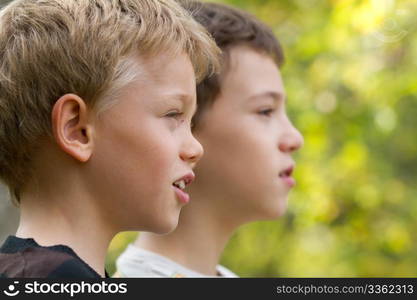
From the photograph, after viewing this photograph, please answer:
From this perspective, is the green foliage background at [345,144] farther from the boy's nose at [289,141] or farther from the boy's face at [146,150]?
the boy's face at [146,150]

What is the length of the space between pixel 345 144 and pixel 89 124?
3446 millimetres

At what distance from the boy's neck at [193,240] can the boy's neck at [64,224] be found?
607 mm

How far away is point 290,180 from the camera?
7.20 ft

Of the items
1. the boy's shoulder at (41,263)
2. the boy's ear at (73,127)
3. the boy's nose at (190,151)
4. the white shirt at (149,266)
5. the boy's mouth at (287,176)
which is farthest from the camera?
the boy's mouth at (287,176)

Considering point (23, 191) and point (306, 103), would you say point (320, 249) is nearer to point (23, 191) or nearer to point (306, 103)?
point (306, 103)

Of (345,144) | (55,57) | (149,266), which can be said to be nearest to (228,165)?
(149,266)

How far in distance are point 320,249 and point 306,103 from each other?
137 centimetres

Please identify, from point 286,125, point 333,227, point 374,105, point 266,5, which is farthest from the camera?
point 333,227

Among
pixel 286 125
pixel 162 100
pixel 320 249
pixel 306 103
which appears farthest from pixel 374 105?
pixel 162 100

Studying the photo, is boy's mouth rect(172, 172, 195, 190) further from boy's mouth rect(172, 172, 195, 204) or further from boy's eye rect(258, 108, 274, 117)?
boy's eye rect(258, 108, 274, 117)

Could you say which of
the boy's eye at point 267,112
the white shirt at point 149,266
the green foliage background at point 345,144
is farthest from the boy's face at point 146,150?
the green foliage background at point 345,144

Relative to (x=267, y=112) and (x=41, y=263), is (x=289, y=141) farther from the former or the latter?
(x=41, y=263)

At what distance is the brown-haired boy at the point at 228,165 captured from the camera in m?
2.13

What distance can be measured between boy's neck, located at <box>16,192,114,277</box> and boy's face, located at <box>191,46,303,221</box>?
657mm
